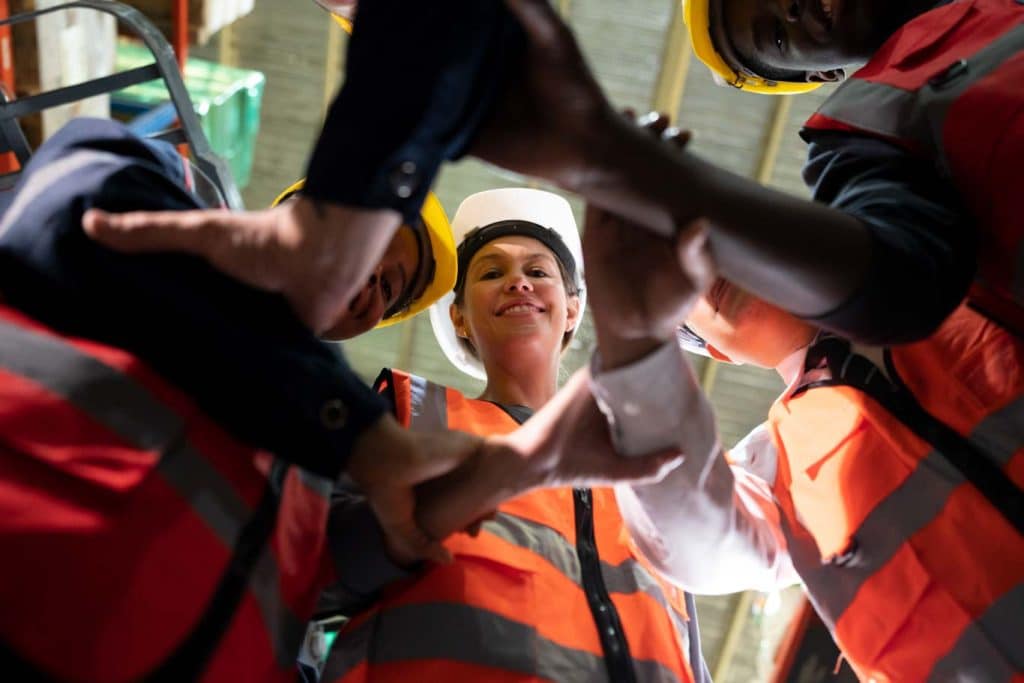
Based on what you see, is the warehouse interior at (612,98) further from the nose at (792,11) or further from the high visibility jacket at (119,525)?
the high visibility jacket at (119,525)

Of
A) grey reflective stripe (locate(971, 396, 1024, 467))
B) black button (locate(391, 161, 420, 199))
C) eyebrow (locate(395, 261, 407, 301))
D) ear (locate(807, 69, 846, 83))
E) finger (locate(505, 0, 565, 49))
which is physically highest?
finger (locate(505, 0, 565, 49))

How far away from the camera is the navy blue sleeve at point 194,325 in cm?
108

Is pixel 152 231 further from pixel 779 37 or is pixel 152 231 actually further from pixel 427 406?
pixel 779 37

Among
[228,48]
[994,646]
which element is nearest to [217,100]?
[228,48]

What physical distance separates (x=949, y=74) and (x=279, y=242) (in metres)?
1.06

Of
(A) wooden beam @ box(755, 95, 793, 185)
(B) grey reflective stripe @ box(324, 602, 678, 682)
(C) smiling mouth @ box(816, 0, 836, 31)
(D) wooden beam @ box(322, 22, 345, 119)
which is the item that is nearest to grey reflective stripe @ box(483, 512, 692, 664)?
(B) grey reflective stripe @ box(324, 602, 678, 682)

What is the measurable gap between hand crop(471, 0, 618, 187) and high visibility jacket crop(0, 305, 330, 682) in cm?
49

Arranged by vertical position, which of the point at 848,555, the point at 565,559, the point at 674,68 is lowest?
the point at 674,68

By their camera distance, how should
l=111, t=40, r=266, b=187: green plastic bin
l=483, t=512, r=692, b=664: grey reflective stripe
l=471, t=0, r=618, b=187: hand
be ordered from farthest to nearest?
l=111, t=40, r=266, b=187: green plastic bin
l=483, t=512, r=692, b=664: grey reflective stripe
l=471, t=0, r=618, b=187: hand

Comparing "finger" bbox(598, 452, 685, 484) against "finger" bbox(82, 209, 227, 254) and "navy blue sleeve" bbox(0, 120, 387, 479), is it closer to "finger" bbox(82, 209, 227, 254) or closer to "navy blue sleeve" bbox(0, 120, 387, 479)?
"navy blue sleeve" bbox(0, 120, 387, 479)

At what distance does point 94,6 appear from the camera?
7.02 feet

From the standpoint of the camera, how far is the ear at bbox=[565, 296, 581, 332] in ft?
8.85

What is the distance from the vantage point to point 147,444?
1022 mm

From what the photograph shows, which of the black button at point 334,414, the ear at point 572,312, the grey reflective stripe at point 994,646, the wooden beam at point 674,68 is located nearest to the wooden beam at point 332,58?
the wooden beam at point 674,68
